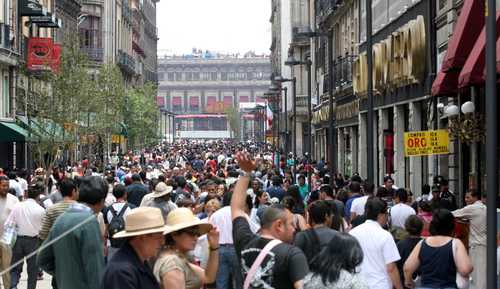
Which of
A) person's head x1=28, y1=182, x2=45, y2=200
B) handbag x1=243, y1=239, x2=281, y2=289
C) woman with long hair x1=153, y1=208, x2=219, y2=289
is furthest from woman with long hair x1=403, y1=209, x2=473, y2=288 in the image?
person's head x1=28, y1=182, x2=45, y2=200

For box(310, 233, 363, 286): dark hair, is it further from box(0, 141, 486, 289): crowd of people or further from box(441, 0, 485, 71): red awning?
box(441, 0, 485, 71): red awning

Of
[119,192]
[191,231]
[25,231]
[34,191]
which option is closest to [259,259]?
[191,231]

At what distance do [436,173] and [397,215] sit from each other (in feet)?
42.1

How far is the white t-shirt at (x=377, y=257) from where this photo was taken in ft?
34.3

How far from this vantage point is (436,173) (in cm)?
2736

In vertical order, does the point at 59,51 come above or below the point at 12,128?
above

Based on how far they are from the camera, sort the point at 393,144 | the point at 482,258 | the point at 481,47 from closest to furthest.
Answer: the point at 482,258
the point at 481,47
the point at 393,144

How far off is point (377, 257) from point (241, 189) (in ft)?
7.07

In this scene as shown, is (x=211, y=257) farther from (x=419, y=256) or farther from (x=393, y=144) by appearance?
(x=393, y=144)

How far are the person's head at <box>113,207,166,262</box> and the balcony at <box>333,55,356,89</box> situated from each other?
3772 cm

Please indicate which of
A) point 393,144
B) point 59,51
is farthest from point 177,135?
point 393,144

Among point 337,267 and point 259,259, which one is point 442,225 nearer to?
point 259,259

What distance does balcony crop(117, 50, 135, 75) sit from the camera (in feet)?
289

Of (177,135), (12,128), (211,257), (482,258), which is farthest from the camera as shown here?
(177,135)
